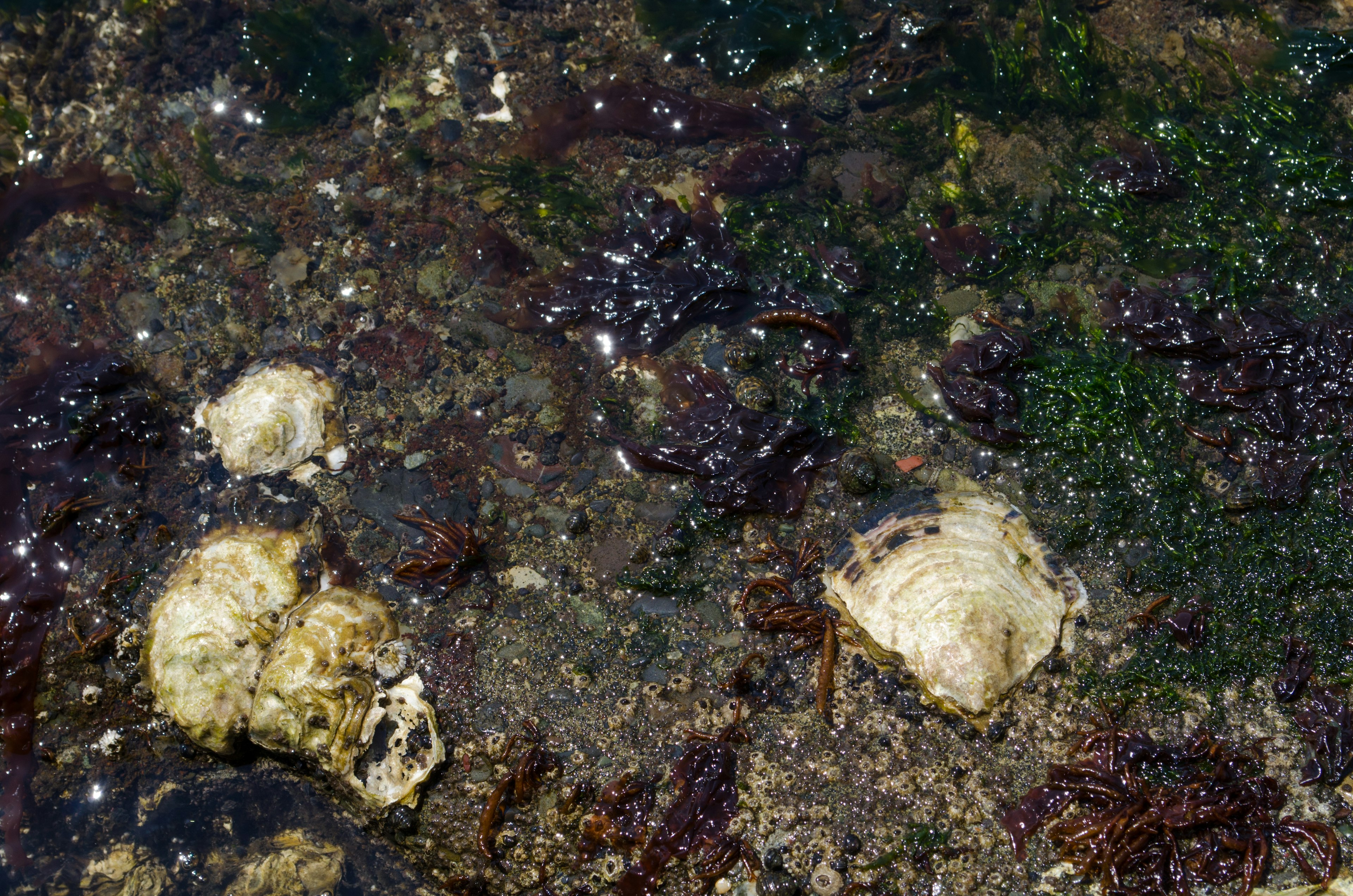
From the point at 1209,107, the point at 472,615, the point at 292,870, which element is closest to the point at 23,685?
the point at 292,870

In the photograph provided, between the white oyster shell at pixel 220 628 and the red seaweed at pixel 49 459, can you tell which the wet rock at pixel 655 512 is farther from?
the red seaweed at pixel 49 459

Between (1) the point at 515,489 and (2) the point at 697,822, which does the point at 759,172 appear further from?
(2) the point at 697,822

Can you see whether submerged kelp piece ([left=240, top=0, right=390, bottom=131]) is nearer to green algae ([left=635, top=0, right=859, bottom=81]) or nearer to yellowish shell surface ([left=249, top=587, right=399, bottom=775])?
green algae ([left=635, top=0, right=859, bottom=81])

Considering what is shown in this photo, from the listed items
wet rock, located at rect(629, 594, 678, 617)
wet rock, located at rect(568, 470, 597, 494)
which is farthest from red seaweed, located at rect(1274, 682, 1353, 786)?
wet rock, located at rect(568, 470, 597, 494)

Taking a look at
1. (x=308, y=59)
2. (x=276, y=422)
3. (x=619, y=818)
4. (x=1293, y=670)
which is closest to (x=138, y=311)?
(x=276, y=422)

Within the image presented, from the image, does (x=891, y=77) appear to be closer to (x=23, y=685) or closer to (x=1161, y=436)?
(x=1161, y=436)
